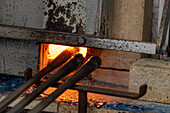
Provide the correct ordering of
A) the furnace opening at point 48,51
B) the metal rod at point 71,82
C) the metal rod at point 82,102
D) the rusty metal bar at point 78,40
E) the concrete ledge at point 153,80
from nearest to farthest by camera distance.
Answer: the metal rod at point 71,82 < the metal rod at point 82,102 < the rusty metal bar at point 78,40 < the concrete ledge at point 153,80 < the furnace opening at point 48,51

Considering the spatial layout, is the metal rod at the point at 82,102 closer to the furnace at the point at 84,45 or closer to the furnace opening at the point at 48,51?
the furnace at the point at 84,45

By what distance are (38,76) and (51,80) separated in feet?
0.44

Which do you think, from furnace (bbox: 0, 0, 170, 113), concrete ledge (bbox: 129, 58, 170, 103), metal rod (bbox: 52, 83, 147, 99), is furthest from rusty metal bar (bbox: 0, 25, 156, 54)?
metal rod (bbox: 52, 83, 147, 99)

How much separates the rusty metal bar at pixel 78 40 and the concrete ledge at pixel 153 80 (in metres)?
0.25

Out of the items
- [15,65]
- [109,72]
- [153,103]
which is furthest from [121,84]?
[15,65]

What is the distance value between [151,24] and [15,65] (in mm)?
1466

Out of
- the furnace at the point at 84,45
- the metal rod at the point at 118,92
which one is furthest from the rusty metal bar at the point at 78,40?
the metal rod at the point at 118,92

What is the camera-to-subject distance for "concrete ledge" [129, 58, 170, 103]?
8.53 feet

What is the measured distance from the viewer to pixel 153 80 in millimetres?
2617

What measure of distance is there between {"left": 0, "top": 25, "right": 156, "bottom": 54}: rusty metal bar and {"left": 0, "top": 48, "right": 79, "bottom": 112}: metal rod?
6.4 inches

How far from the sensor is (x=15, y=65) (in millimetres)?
3059

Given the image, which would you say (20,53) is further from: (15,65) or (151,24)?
(151,24)

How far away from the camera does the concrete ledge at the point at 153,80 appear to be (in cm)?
260

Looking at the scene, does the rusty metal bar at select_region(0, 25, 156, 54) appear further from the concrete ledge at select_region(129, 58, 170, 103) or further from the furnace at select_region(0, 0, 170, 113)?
the concrete ledge at select_region(129, 58, 170, 103)
